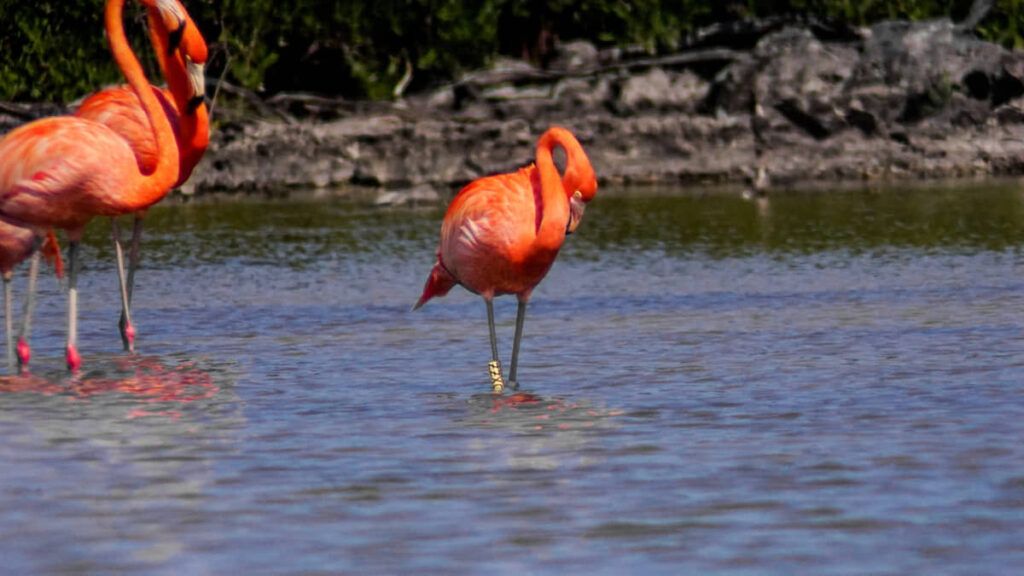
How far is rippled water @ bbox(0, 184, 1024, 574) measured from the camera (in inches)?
177

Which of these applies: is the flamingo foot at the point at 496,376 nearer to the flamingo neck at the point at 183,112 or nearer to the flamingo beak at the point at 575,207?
the flamingo beak at the point at 575,207

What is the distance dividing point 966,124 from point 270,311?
412 inches

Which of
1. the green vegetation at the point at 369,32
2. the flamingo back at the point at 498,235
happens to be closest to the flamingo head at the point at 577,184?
the flamingo back at the point at 498,235

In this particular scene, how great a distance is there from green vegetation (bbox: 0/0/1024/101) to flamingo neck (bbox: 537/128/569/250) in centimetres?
1112

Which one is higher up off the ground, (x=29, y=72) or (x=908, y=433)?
(x=29, y=72)

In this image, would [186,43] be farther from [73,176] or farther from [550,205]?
[550,205]

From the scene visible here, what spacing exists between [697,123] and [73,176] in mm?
11258

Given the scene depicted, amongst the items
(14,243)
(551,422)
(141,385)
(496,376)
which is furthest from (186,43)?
(551,422)

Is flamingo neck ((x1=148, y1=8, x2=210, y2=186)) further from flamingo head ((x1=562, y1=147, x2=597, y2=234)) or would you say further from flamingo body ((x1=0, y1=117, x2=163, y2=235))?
flamingo head ((x1=562, y1=147, x2=597, y2=234))

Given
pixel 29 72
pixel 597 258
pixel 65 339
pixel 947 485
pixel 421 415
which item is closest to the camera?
pixel 947 485

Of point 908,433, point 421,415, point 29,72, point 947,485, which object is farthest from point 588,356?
point 29,72

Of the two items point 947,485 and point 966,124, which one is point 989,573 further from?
point 966,124

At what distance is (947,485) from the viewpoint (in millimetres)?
5031

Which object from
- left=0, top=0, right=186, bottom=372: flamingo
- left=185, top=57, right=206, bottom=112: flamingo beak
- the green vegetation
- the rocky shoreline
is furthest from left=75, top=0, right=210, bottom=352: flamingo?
the green vegetation
